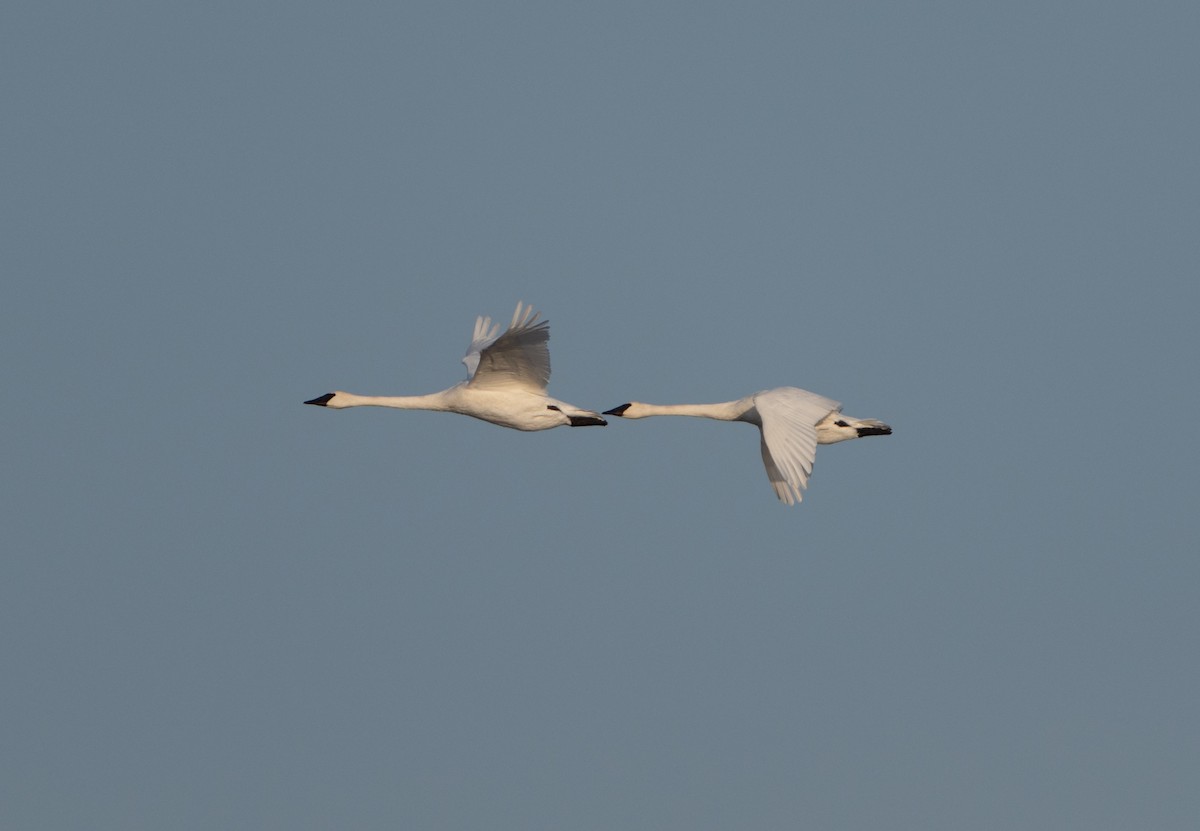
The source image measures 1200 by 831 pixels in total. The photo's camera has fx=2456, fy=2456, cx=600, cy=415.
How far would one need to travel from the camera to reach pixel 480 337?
157ft

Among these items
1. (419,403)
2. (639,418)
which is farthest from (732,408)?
(419,403)

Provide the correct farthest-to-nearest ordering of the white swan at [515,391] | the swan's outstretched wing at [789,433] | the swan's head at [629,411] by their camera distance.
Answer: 1. the swan's head at [629,411]
2. the white swan at [515,391]
3. the swan's outstretched wing at [789,433]

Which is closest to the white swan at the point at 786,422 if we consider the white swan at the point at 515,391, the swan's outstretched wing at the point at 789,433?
the swan's outstretched wing at the point at 789,433

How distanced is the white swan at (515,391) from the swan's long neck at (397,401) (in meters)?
0.02

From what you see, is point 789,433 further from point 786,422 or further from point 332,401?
point 332,401

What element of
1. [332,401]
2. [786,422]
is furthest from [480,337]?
[786,422]

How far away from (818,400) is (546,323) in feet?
15.8

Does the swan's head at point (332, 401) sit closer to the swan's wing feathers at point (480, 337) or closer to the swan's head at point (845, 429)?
the swan's wing feathers at point (480, 337)

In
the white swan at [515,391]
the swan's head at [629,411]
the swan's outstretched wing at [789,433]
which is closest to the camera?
the swan's outstretched wing at [789,433]

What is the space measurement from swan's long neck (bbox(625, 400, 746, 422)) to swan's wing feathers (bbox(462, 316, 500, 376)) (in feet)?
12.5

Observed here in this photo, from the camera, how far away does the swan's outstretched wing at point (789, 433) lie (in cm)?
3838

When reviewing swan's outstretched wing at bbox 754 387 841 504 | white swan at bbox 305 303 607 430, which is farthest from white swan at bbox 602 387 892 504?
white swan at bbox 305 303 607 430

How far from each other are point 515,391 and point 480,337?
6.72m

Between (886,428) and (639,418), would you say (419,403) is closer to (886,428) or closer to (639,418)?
(639,418)
